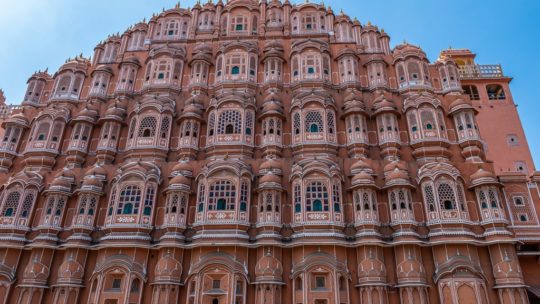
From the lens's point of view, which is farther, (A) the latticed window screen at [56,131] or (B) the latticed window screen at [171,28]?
(B) the latticed window screen at [171,28]

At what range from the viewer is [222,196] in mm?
22859

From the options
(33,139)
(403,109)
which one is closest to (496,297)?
(403,109)

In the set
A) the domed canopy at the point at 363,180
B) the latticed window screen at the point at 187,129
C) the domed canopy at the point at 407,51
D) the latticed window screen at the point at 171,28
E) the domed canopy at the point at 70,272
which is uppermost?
the latticed window screen at the point at 171,28

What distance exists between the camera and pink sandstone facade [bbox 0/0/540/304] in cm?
2078

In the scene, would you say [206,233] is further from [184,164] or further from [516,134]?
[516,134]

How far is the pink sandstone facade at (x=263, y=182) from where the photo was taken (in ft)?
68.2

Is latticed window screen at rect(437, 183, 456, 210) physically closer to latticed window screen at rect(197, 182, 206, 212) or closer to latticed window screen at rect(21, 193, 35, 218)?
latticed window screen at rect(197, 182, 206, 212)

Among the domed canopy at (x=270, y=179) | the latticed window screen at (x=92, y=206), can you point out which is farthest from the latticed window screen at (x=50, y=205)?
the domed canopy at (x=270, y=179)

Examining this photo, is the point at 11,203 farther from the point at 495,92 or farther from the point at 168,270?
the point at 495,92

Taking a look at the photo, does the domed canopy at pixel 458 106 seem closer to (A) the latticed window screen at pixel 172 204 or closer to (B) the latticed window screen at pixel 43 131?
(A) the latticed window screen at pixel 172 204

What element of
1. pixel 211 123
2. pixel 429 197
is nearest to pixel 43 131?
pixel 211 123

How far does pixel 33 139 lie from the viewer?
88.9ft

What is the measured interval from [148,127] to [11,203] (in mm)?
9823

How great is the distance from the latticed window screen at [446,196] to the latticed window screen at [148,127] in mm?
19119
